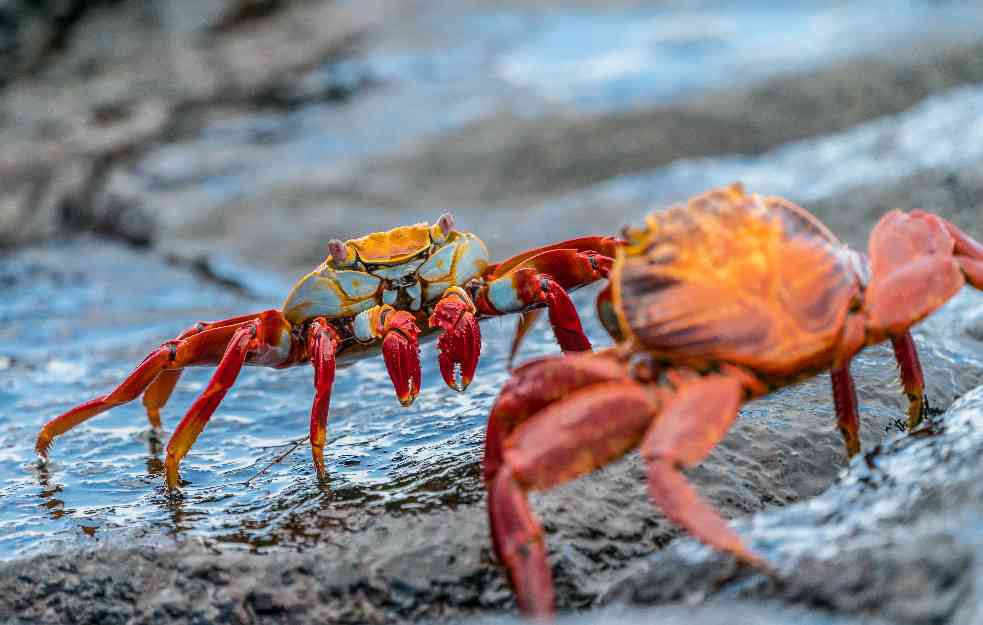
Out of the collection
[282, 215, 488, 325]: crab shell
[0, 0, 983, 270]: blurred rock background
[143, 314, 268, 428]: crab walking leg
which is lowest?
[143, 314, 268, 428]: crab walking leg

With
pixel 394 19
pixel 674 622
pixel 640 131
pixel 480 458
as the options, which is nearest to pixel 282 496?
pixel 480 458

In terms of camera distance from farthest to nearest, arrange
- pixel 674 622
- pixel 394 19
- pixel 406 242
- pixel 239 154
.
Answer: pixel 394 19 → pixel 239 154 → pixel 406 242 → pixel 674 622

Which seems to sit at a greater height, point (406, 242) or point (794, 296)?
point (406, 242)

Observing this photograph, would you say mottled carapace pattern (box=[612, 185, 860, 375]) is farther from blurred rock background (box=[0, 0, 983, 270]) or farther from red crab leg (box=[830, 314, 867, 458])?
blurred rock background (box=[0, 0, 983, 270])

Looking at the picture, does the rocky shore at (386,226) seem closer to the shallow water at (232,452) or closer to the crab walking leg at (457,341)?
the shallow water at (232,452)

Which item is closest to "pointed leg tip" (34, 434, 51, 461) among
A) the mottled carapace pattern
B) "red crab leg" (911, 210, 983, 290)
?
the mottled carapace pattern

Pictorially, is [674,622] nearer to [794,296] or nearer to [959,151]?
[794,296]

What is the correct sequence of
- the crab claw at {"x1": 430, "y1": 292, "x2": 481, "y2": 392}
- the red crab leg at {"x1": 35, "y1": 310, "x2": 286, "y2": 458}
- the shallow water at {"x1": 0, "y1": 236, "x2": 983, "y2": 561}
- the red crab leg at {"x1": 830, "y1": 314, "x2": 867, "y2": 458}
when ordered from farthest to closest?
the red crab leg at {"x1": 35, "y1": 310, "x2": 286, "y2": 458} < the crab claw at {"x1": 430, "y1": 292, "x2": 481, "y2": 392} < the shallow water at {"x1": 0, "y1": 236, "x2": 983, "y2": 561} < the red crab leg at {"x1": 830, "y1": 314, "x2": 867, "y2": 458}

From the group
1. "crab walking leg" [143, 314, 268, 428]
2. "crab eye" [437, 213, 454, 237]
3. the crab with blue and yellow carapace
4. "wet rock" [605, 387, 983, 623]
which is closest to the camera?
"wet rock" [605, 387, 983, 623]
